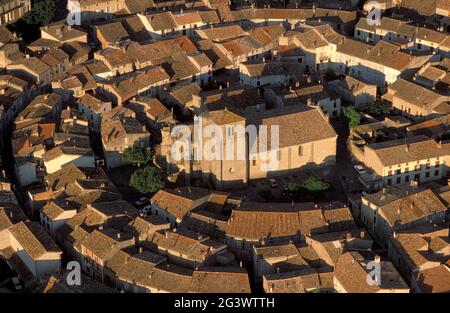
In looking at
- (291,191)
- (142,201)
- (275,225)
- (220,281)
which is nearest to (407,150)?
(291,191)

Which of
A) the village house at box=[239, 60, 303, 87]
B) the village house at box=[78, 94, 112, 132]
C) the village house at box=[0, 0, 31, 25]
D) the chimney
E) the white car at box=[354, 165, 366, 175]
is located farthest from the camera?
the village house at box=[0, 0, 31, 25]

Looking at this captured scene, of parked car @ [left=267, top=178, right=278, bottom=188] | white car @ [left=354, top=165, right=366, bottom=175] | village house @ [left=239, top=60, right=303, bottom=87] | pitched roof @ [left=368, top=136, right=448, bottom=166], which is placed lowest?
parked car @ [left=267, top=178, right=278, bottom=188]

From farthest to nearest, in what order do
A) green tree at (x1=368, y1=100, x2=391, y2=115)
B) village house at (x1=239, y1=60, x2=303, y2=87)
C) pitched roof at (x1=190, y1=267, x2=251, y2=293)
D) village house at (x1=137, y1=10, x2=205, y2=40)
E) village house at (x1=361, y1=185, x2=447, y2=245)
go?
village house at (x1=137, y1=10, x2=205, y2=40), village house at (x1=239, y1=60, x2=303, y2=87), green tree at (x1=368, y1=100, x2=391, y2=115), village house at (x1=361, y1=185, x2=447, y2=245), pitched roof at (x1=190, y1=267, x2=251, y2=293)

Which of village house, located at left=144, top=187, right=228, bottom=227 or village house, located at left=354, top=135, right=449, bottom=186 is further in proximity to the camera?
village house, located at left=354, top=135, right=449, bottom=186

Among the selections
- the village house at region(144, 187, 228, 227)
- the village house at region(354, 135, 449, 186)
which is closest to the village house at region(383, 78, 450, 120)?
the village house at region(354, 135, 449, 186)

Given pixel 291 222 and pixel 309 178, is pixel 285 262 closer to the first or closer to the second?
pixel 291 222

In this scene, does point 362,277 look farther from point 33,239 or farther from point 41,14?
point 41,14

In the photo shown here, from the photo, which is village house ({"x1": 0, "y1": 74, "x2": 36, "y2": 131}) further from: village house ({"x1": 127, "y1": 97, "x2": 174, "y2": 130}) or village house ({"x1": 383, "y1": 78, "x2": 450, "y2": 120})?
village house ({"x1": 383, "y1": 78, "x2": 450, "y2": 120})
